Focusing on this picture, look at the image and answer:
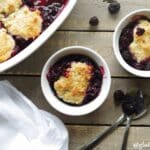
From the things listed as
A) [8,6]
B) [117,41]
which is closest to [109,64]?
[117,41]

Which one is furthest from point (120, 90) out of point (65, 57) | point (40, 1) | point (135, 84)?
point (40, 1)

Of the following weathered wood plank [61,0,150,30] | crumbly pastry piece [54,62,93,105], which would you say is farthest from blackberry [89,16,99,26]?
crumbly pastry piece [54,62,93,105]

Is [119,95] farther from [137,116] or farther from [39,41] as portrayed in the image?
[39,41]

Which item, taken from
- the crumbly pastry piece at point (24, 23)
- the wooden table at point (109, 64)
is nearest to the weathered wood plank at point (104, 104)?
the wooden table at point (109, 64)

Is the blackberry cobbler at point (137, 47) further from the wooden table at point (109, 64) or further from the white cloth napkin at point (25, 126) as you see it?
the white cloth napkin at point (25, 126)

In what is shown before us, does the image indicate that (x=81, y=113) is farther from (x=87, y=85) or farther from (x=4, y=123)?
(x=4, y=123)

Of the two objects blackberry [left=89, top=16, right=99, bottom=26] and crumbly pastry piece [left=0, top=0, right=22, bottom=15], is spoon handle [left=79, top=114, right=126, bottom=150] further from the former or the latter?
crumbly pastry piece [left=0, top=0, right=22, bottom=15]

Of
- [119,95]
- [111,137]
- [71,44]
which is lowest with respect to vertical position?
[111,137]
